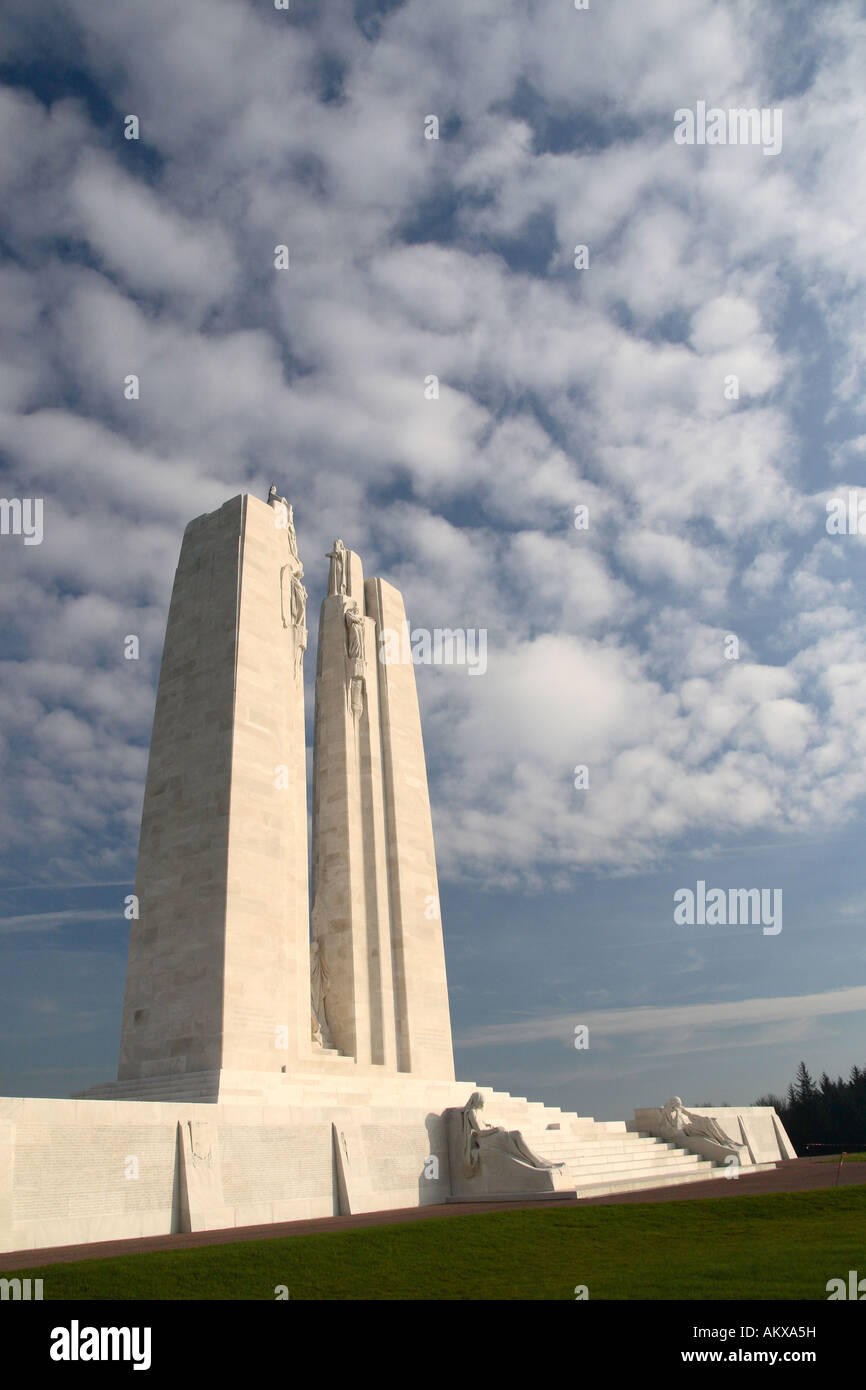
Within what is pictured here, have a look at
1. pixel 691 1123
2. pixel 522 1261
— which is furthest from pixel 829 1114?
pixel 522 1261

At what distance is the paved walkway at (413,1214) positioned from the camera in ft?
37.2

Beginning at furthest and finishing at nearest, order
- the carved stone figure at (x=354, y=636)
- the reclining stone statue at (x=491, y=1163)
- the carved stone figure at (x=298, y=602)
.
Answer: the carved stone figure at (x=354, y=636) < the carved stone figure at (x=298, y=602) < the reclining stone statue at (x=491, y=1163)

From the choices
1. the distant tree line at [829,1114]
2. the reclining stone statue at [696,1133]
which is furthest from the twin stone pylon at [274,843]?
the distant tree line at [829,1114]

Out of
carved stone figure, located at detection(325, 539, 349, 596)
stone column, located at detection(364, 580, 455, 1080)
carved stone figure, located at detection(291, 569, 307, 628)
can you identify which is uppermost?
carved stone figure, located at detection(325, 539, 349, 596)

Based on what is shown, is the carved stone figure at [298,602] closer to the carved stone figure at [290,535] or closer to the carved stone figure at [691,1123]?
the carved stone figure at [290,535]

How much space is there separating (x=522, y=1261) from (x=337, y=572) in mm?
22492

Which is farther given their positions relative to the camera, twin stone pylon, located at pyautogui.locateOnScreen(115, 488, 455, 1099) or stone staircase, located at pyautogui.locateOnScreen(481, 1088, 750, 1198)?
twin stone pylon, located at pyautogui.locateOnScreen(115, 488, 455, 1099)

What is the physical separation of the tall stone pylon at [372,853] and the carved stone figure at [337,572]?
4cm

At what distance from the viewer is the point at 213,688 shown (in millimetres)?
22344

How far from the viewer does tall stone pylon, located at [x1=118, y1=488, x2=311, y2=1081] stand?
1936 centimetres

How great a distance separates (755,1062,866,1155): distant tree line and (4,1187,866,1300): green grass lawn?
42527 mm

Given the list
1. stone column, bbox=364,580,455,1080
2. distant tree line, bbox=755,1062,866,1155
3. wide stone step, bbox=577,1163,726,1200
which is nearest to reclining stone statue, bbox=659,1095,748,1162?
wide stone step, bbox=577,1163,726,1200

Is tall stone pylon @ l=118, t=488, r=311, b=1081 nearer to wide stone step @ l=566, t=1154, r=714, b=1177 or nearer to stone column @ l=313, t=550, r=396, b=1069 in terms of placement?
stone column @ l=313, t=550, r=396, b=1069
